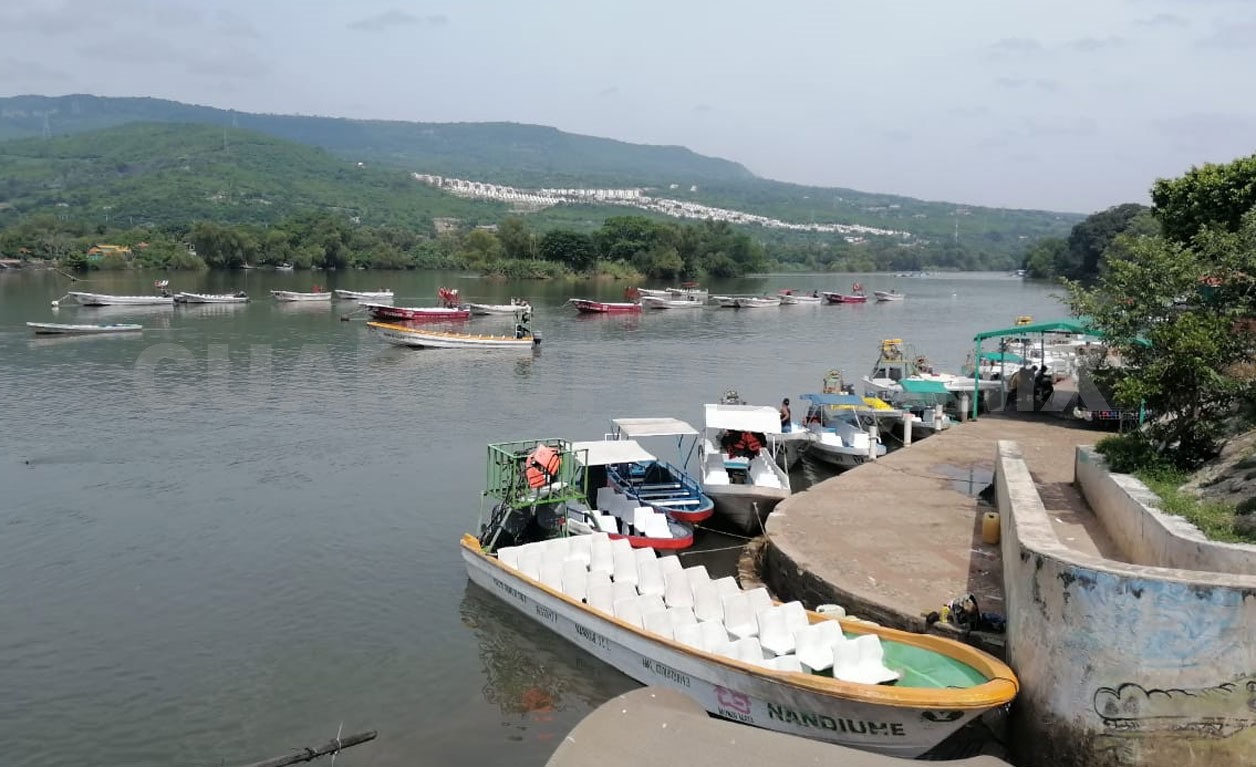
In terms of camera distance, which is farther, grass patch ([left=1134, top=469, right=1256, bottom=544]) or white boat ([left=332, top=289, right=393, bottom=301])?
white boat ([left=332, top=289, right=393, bottom=301])

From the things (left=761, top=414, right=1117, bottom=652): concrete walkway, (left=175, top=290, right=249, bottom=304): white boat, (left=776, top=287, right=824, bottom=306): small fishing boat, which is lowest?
(left=761, top=414, right=1117, bottom=652): concrete walkway

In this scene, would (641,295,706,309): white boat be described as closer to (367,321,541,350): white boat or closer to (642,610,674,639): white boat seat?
(367,321,541,350): white boat

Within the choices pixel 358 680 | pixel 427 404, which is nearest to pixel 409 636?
pixel 358 680

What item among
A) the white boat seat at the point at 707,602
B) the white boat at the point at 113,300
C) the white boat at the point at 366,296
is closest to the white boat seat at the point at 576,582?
the white boat seat at the point at 707,602

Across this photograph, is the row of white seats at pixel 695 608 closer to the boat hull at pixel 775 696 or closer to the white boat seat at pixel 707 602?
the white boat seat at pixel 707 602

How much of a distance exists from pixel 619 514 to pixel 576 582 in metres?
4.48

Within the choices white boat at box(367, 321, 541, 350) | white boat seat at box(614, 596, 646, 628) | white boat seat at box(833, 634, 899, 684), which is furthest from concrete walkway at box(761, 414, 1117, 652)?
white boat at box(367, 321, 541, 350)

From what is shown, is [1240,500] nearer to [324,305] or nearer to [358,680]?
[358,680]

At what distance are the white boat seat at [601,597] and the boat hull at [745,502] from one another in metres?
5.75

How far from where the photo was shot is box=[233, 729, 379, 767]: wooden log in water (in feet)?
34.7

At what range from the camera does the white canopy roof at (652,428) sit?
21328 mm

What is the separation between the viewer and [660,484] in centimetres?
2016

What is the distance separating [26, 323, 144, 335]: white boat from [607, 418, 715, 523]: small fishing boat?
40984mm

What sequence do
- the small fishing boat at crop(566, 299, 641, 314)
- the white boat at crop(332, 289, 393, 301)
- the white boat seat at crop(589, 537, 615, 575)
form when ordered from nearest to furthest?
the white boat seat at crop(589, 537, 615, 575) → the small fishing boat at crop(566, 299, 641, 314) → the white boat at crop(332, 289, 393, 301)
